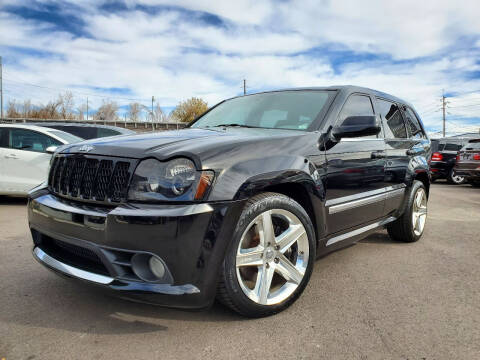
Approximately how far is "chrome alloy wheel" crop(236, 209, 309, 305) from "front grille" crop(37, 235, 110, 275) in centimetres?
83

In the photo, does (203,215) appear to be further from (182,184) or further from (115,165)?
(115,165)

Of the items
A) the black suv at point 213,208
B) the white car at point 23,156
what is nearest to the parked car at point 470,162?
the black suv at point 213,208

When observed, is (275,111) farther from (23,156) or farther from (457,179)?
(457,179)

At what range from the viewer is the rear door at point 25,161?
6648 mm

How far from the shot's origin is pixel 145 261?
207 centimetres

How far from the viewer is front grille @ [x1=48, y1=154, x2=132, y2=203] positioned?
2.14 metres

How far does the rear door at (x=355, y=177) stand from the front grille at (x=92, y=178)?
1.48 metres

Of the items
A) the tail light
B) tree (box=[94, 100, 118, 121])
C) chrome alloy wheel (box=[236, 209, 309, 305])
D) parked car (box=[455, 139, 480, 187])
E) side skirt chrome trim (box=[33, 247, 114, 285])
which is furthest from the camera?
tree (box=[94, 100, 118, 121])

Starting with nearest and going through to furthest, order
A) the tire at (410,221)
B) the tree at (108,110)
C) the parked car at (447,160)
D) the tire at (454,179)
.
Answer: the tire at (410,221)
the tire at (454,179)
the parked car at (447,160)
the tree at (108,110)

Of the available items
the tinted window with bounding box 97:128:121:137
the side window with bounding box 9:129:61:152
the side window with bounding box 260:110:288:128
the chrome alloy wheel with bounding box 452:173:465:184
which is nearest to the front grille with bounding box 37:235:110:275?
the side window with bounding box 260:110:288:128

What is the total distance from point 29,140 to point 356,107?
6.00 meters

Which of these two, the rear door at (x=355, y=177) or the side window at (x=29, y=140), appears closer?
the rear door at (x=355, y=177)

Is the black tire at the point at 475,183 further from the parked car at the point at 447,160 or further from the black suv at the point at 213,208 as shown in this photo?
the black suv at the point at 213,208

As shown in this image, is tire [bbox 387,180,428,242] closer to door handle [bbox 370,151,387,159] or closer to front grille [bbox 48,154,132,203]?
door handle [bbox 370,151,387,159]
